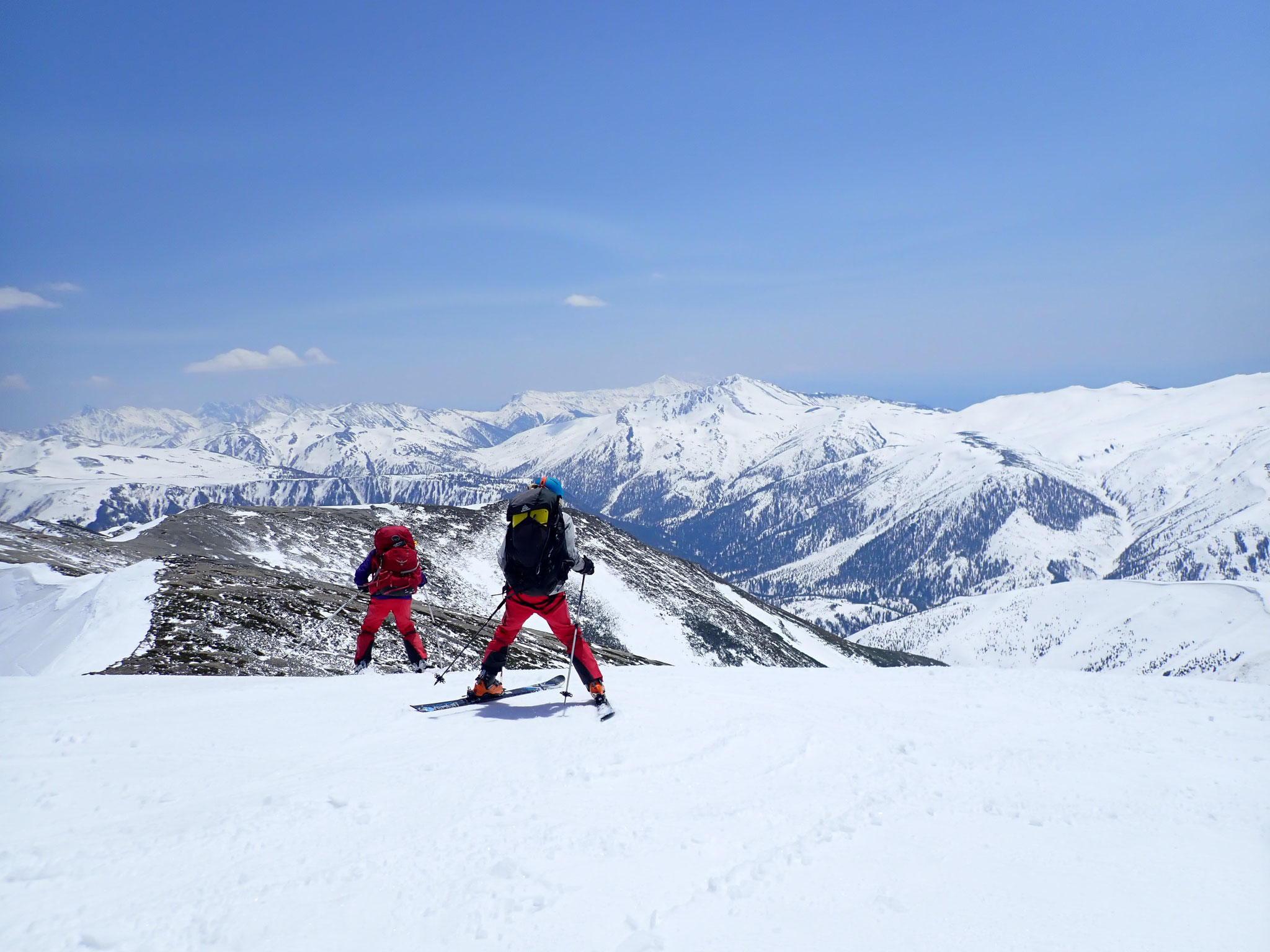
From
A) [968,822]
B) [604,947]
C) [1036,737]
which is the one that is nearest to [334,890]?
[604,947]

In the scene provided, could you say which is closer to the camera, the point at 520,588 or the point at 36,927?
the point at 36,927

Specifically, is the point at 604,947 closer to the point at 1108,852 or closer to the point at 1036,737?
the point at 1108,852

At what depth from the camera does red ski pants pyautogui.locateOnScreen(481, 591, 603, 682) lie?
10.4 metres

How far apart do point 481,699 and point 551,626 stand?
5.90 feet

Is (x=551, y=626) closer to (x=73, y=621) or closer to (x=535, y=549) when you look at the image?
(x=535, y=549)

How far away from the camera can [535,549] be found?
10.2 meters

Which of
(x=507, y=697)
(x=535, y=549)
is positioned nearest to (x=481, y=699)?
(x=507, y=697)

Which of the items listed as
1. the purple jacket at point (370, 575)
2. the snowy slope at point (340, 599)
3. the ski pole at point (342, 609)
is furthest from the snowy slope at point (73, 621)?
the purple jacket at point (370, 575)

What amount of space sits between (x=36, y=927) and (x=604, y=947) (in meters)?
3.86

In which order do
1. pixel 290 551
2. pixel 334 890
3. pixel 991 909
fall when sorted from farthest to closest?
pixel 290 551 → pixel 991 909 → pixel 334 890

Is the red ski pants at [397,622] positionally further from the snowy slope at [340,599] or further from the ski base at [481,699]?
the snowy slope at [340,599]

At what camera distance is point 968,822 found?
6848 mm

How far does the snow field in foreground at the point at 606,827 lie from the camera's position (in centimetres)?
467

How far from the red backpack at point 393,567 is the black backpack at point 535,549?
5070 millimetres
